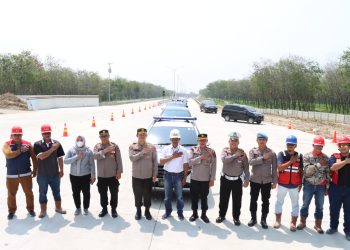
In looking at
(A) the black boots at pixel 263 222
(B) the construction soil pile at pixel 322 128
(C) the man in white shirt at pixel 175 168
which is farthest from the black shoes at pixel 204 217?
(B) the construction soil pile at pixel 322 128

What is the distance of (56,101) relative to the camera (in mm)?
48406

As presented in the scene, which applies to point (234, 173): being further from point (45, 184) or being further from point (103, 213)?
A: point (45, 184)

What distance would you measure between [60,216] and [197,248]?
9.12 ft

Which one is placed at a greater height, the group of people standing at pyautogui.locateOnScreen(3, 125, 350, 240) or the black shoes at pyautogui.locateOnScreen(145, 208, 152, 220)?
the group of people standing at pyautogui.locateOnScreen(3, 125, 350, 240)

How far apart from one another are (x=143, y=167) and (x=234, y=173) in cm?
169

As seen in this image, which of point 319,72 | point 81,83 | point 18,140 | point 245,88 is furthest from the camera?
point 245,88

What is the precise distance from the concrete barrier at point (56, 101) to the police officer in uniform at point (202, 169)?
38.4m

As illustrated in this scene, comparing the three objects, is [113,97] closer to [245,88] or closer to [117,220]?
[245,88]

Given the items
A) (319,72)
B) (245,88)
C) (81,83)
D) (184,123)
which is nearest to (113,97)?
(81,83)

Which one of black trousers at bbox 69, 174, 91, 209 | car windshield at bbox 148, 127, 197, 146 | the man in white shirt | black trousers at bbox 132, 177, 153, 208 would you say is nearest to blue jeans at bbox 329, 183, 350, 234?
the man in white shirt

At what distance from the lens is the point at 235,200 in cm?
620

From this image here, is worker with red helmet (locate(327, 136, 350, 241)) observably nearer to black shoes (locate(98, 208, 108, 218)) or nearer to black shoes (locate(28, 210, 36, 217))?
black shoes (locate(98, 208, 108, 218))

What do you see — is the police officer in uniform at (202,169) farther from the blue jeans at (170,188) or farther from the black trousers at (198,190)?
the blue jeans at (170,188)

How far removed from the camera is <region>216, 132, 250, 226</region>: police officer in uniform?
19.7ft
